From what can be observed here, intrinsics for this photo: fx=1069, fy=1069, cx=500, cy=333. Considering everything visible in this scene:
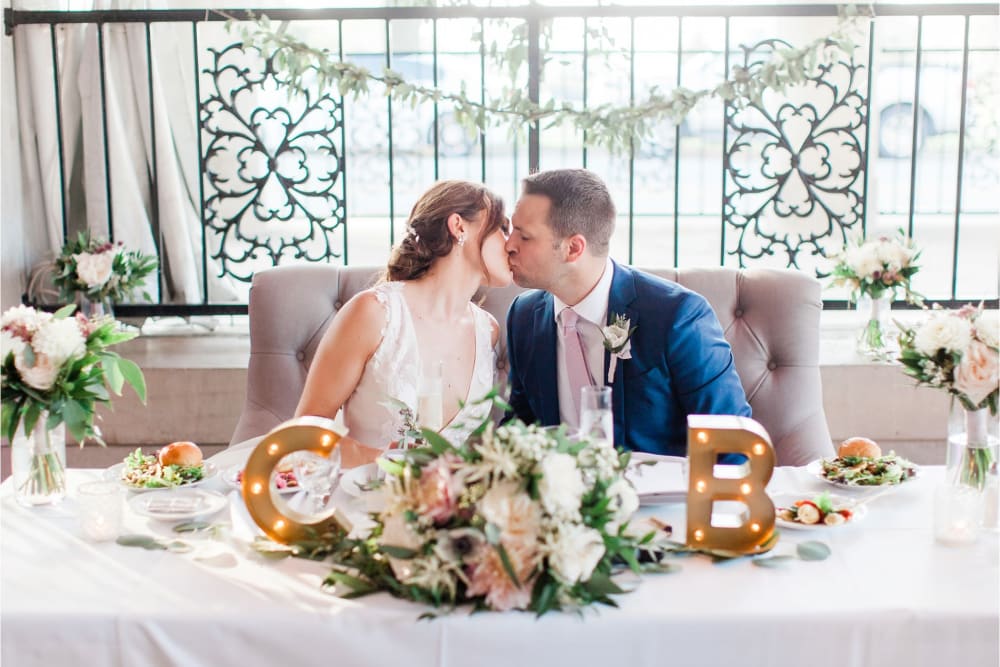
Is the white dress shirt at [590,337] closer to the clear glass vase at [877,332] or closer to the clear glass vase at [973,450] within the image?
the clear glass vase at [973,450]

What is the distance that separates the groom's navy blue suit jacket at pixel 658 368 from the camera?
2.47 metres

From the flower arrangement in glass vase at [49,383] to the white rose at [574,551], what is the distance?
87 cm

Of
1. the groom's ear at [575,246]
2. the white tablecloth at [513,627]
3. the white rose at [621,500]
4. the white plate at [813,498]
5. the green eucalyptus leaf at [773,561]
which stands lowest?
the white tablecloth at [513,627]

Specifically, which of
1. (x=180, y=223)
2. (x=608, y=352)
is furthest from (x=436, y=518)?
(x=180, y=223)

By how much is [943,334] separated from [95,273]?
258cm

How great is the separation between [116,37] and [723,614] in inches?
128

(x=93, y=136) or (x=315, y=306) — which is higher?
(x=93, y=136)

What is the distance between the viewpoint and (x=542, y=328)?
260cm

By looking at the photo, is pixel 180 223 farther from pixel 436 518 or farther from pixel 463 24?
pixel 436 518

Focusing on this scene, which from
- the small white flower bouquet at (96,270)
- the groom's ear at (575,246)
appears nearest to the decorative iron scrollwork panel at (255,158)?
the small white flower bouquet at (96,270)

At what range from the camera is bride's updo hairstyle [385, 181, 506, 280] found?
253cm

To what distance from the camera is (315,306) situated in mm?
2822

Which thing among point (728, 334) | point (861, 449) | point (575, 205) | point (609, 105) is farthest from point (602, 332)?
point (861, 449)

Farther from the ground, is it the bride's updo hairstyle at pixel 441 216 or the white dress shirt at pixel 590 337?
the bride's updo hairstyle at pixel 441 216
